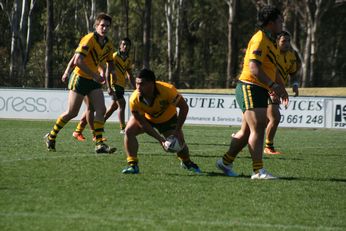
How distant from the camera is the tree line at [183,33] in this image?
47062mm

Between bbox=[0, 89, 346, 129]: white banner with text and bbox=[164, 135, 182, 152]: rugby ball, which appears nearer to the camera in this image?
bbox=[164, 135, 182, 152]: rugby ball

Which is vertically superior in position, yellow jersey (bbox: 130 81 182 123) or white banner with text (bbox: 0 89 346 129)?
yellow jersey (bbox: 130 81 182 123)

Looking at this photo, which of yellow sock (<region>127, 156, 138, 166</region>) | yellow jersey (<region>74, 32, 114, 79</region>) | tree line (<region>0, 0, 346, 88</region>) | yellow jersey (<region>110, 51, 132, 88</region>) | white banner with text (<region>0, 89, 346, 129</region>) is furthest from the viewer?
tree line (<region>0, 0, 346, 88</region>)

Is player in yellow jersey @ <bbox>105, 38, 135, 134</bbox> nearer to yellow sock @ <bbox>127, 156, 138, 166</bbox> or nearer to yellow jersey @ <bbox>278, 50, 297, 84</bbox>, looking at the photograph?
yellow jersey @ <bbox>278, 50, 297, 84</bbox>

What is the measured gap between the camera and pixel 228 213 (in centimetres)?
748

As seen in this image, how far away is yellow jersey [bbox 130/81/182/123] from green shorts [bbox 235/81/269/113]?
0.84 meters

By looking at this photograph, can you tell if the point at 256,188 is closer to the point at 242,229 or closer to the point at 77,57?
the point at 242,229

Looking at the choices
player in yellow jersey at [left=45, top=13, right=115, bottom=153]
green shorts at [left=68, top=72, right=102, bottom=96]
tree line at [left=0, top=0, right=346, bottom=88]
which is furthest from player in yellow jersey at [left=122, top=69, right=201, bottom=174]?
tree line at [left=0, top=0, right=346, bottom=88]

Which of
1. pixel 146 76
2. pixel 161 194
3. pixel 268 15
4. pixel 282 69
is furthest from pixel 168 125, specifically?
pixel 282 69

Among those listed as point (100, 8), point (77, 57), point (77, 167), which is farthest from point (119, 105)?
point (100, 8)

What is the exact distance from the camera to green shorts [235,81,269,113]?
974 cm

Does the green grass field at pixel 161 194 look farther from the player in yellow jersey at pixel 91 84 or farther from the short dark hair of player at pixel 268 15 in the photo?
the short dark hair of player at pixel 268 15

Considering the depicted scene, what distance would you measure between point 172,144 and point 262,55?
A: 154 centimetres

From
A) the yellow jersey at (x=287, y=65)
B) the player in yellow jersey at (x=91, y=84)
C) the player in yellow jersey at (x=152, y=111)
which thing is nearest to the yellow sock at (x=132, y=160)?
the player in yellow jersey at (x=152, y=111)
